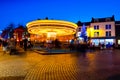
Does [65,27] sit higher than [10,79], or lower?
higher

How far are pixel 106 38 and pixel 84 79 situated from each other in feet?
218

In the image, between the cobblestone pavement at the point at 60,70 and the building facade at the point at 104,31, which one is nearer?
the cobblestone pavement at the point at 60,70

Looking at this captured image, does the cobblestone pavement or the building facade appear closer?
the cobblestone pavement

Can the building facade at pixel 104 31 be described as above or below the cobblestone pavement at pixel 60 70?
above

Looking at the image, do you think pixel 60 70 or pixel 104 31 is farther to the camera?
pixel 104 31

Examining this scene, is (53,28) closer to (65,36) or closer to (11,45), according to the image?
(11,45)

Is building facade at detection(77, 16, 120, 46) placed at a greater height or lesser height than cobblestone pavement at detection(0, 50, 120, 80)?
Answer: greater

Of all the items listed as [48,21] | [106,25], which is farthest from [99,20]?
[48,21]

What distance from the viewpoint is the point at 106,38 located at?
7388 cm

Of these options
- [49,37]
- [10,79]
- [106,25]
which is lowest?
[10,79]

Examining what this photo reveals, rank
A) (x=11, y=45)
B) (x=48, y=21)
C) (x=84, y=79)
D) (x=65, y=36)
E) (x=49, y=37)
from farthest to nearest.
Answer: (x=65, y=36) < (x=49, y=37) < (x=48, y=21) < (x=11, y=45) < (x=84, y=79)

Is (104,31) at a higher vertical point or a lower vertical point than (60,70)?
higher

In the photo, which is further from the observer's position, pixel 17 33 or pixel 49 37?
pixel 17 33

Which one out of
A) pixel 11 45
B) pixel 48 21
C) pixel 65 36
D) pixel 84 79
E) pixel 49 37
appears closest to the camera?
pixel 84 79
